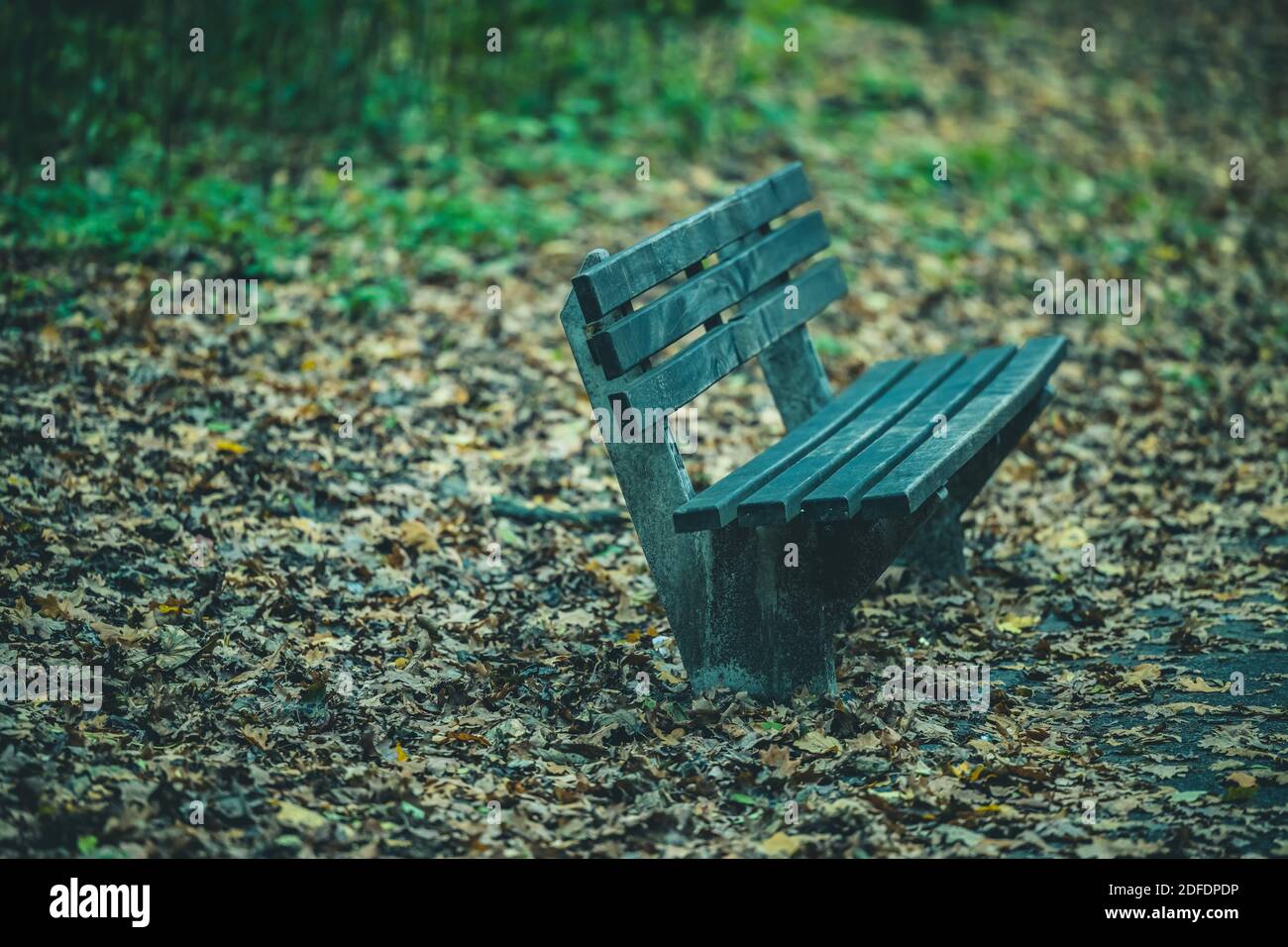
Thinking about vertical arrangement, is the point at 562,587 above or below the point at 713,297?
below

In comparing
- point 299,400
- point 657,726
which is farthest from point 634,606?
point 299,400

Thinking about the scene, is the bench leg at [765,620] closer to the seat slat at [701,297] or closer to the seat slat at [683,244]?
the seat slat at [701,297]

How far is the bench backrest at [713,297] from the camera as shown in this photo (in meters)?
3.14

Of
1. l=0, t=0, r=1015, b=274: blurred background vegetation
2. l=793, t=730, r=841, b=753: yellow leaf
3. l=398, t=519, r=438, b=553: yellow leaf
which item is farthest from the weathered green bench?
l=0, t=0, r=1015, b=274: blurred background vegetation

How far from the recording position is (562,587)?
412cm

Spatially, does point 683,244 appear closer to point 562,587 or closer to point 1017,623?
point 562,587

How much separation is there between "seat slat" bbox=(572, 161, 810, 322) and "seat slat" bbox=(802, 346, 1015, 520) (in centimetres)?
73

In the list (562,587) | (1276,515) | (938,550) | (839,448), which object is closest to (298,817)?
(562,587)

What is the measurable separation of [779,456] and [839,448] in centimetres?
17

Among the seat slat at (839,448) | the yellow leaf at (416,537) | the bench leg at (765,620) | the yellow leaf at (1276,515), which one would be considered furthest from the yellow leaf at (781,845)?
the yellow leaf at (1276,515)
